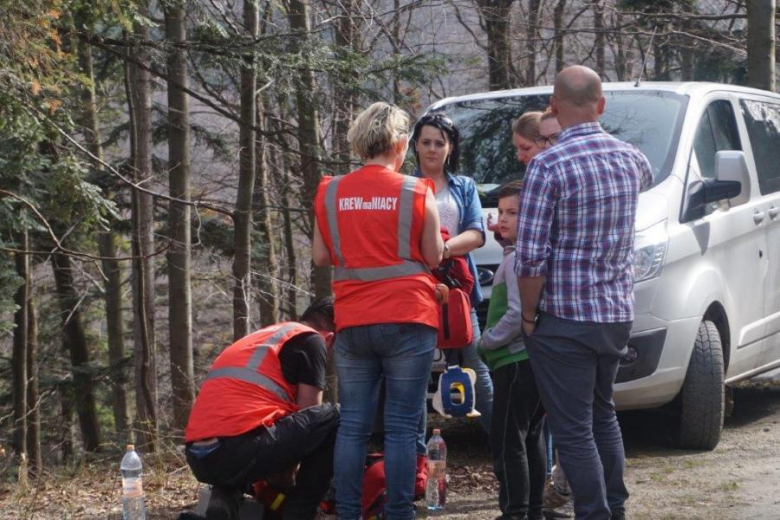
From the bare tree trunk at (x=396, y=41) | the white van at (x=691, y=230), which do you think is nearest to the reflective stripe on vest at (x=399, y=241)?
the white van at (x=691, y=230)

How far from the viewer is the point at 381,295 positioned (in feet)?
14.6

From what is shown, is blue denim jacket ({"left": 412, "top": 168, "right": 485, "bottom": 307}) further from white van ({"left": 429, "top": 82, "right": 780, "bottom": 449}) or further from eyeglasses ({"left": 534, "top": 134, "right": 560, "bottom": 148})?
white van ({"left": 429, "top": 82, "right": 780, "bottom": 449})

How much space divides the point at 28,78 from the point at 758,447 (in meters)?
5.51

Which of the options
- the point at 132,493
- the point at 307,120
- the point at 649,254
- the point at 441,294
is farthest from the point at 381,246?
the point at 307,120

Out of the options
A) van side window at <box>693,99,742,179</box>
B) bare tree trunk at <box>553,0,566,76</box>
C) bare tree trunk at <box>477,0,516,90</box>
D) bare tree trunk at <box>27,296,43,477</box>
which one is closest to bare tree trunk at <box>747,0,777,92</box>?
van side window at <box>693,99,742,179</box>

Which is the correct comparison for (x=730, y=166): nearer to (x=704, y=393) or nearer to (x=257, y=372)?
(x=704, y=393)

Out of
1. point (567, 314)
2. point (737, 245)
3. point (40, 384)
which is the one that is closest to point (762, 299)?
point (737, 245)

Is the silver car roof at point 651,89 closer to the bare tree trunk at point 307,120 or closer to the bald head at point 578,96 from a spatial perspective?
the bare tree trunk at point 307,120

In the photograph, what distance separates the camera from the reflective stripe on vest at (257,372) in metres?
4.85

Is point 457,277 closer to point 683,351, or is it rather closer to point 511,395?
point 511,395

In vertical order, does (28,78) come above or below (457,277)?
above

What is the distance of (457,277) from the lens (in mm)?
5148

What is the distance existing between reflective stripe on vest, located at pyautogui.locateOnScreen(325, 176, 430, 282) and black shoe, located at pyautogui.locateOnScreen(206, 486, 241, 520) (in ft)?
3.59

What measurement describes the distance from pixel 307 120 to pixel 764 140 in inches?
239
